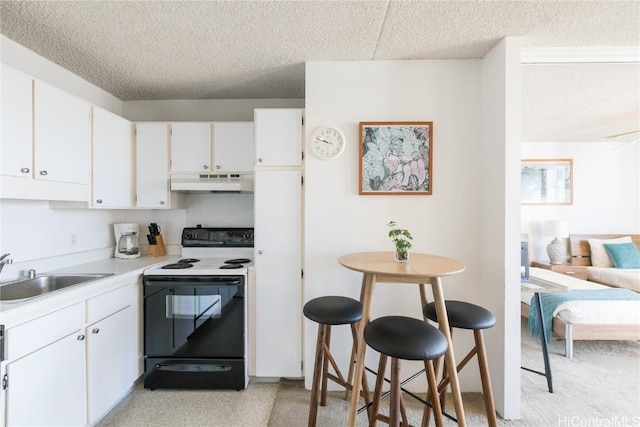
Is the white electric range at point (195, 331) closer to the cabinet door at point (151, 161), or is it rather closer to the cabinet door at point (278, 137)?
the cabinet door at point (151, 161)

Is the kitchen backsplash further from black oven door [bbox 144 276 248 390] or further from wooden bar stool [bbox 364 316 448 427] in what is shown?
wooden bar stool [bbox 364 316 448 427]

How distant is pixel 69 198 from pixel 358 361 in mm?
2152

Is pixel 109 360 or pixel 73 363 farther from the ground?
pixel 73 363

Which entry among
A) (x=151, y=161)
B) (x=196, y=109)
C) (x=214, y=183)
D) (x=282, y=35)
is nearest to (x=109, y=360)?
(x=214, y=183)

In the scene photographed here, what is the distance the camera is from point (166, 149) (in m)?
2.49

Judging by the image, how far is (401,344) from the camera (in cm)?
118

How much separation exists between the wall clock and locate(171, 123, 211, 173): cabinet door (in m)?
1.06

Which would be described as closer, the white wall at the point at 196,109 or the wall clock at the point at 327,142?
the wall clock at the point at 327,142

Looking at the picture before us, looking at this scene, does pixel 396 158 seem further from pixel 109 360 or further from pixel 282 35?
pixel 109 360

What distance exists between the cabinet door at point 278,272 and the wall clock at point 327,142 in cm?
29

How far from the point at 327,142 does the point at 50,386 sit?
2.15m

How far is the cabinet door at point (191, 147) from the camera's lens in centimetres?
249

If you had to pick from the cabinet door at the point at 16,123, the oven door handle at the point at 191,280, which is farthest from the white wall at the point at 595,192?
the cabinet door at the point at 16,123

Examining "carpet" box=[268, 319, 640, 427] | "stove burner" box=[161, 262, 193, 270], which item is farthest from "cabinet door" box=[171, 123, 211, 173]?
"carpet" box=[268, 319, 640, 427]
